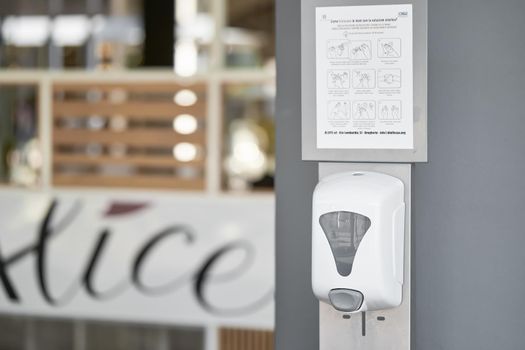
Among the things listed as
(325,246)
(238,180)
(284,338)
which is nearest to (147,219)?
(238,180)

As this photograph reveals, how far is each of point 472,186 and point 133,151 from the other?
355 centimetres

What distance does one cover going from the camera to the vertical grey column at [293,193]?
151 centimetres

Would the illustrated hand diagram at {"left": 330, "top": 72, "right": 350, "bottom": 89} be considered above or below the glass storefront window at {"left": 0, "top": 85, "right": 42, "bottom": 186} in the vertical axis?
above

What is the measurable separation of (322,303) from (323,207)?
0.23 meters

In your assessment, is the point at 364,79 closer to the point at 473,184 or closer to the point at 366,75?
the point at 366,75

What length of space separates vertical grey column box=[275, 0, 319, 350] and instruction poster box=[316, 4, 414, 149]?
11cm

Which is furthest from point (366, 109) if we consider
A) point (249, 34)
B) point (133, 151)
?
point (249, 34)

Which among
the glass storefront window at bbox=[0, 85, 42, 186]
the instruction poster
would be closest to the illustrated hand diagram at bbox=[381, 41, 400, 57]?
the instruction poster

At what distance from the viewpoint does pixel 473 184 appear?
1.44 m

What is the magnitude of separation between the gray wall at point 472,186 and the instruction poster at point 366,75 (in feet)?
0.35

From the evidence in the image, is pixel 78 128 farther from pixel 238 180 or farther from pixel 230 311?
pixel 230 311

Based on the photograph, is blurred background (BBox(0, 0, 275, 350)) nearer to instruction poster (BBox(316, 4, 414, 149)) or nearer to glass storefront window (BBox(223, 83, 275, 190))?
glass storefront window (BBox(223, 83, 275, 190))

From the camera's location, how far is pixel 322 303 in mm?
1421

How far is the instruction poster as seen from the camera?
137cm
